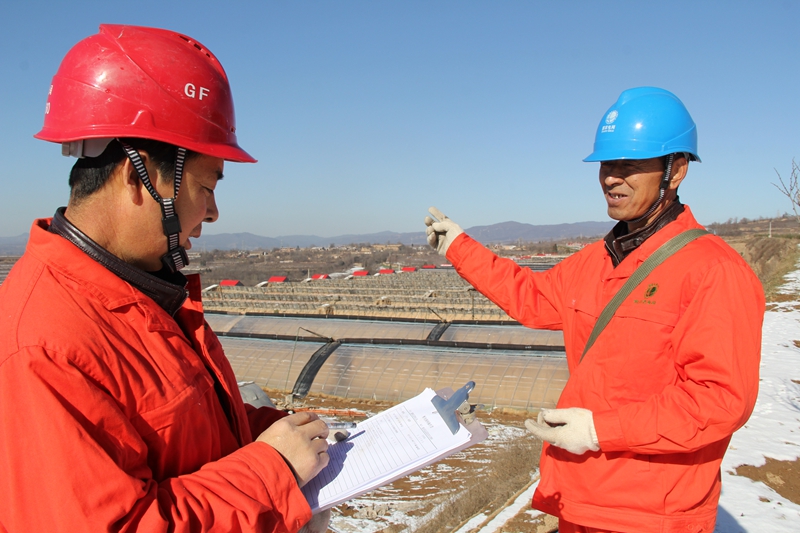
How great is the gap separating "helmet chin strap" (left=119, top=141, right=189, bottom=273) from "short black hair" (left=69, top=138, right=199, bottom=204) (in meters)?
0.03

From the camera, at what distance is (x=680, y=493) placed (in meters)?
2.51

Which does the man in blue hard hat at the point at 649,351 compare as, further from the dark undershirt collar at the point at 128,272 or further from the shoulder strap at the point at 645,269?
the dark undershirt collar at the point at 128,272

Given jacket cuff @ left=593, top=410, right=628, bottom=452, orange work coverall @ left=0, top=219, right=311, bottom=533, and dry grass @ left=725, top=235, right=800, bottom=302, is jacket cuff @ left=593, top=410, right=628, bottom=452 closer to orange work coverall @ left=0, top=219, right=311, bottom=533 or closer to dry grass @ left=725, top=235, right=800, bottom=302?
orange work coverall @ left=0, top=219, right=311, bottom=533

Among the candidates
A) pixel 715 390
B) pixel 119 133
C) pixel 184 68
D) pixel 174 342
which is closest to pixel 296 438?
pixel 174 342

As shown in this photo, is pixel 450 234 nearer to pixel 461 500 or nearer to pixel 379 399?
pixel 461 500

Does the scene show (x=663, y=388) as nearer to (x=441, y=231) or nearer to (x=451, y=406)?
(x=451, y=406)

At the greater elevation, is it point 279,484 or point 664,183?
point 664,183

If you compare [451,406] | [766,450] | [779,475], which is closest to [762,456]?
[766,450]

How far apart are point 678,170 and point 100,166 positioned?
9.84 ft

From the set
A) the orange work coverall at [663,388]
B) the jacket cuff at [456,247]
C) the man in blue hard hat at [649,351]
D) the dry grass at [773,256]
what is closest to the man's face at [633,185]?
the man in blue hard hat at [649,351]

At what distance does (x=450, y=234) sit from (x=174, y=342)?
7.84ft

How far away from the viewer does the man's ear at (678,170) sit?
2992 millimetres

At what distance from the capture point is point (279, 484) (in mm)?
1660

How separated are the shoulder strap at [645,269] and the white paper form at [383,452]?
1125 millimetres
